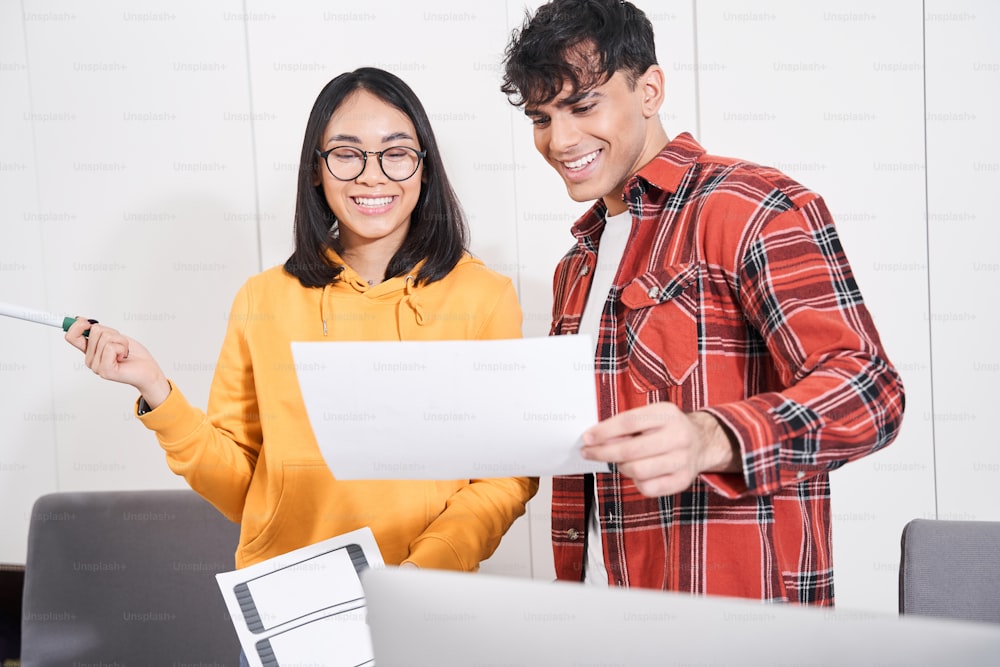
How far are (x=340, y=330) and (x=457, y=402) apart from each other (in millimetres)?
798

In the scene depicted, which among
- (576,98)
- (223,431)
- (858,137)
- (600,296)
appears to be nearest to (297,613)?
(223,431)

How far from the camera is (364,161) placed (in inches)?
64.1

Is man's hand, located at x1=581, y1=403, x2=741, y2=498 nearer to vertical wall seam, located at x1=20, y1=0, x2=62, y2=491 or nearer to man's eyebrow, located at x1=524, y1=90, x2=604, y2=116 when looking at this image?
man's eyebrow, located at x1=524, y1=90, x2=604, y2=116

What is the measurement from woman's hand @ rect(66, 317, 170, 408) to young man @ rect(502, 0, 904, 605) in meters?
0.76

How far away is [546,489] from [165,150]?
5.06 ft

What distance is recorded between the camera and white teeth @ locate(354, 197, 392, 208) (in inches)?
64.3

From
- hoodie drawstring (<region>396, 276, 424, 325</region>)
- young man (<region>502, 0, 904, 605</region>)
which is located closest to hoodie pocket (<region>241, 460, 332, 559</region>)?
hoodie drawstring (<region>396, 276, 424, 325</region>)

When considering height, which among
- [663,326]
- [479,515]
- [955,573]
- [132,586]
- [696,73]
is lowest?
[132,586]

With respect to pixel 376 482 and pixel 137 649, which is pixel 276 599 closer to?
pixel 376 482

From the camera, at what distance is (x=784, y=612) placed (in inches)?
21.7

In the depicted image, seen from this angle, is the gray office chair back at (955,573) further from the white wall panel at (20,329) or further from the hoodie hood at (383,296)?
the white wall panel at (20,329)

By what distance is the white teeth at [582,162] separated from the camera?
140 cm

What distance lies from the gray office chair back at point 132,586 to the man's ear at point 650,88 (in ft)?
4.77

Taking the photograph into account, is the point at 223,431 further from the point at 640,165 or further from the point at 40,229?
the point at 40,229
